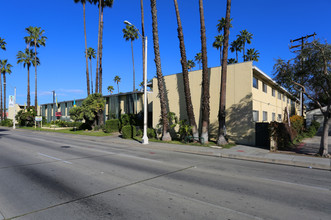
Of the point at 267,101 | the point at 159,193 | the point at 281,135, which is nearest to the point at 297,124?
the point at 267,101

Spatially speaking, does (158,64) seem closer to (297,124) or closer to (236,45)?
(297,124)

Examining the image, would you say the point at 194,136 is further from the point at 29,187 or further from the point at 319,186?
the point at 29,187

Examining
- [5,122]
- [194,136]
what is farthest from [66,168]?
[5,122]

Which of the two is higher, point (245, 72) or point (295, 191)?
point (245, 72)

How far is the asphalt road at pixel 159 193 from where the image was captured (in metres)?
4.15

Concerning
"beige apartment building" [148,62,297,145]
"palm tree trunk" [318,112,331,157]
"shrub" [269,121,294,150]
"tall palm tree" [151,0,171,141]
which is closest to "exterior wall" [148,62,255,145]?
"beige apartment building" [148,62,297,145]

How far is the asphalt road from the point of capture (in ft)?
13.6

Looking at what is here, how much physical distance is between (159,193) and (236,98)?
13.2 metres

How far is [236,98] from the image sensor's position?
16.5 meters

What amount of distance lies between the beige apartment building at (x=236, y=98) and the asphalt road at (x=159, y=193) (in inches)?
316

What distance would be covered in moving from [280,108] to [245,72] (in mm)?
14470

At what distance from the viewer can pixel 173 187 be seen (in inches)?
227

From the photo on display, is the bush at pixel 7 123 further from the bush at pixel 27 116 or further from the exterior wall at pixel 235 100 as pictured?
the exterior wall at pixel 235 100

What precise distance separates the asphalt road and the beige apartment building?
8.03 meters
